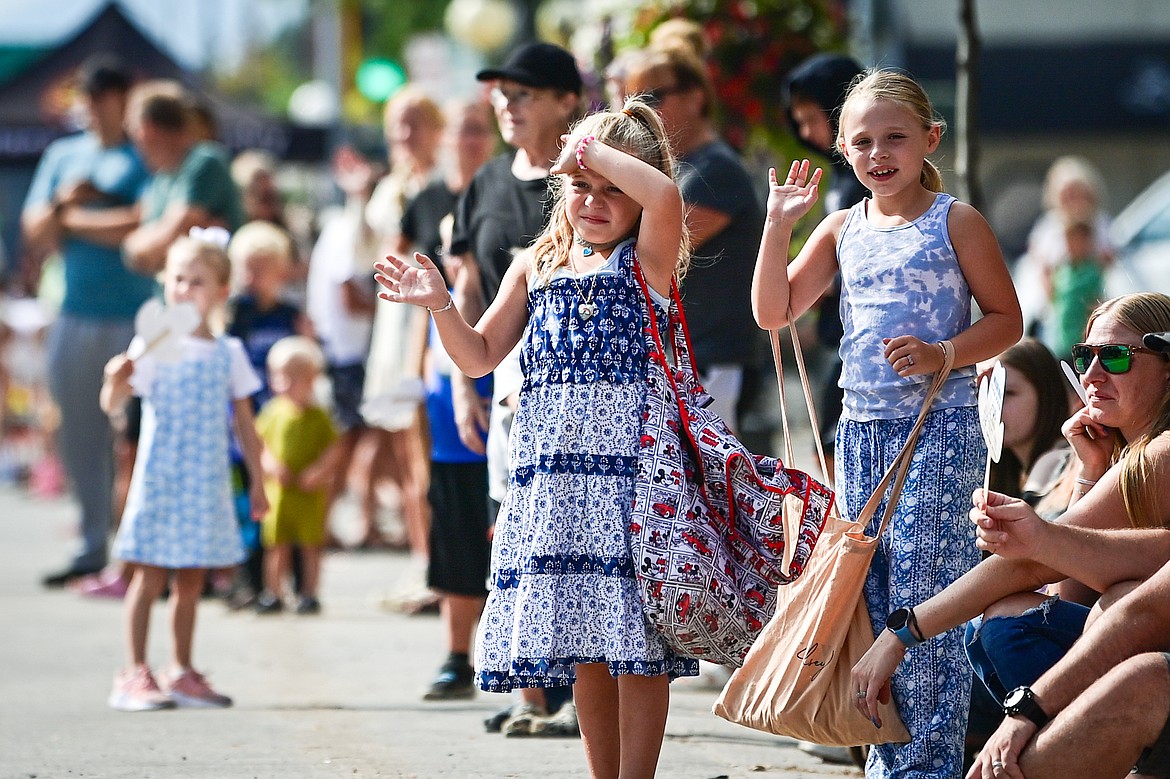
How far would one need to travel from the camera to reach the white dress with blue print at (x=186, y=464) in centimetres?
585

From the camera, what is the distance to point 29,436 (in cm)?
1777

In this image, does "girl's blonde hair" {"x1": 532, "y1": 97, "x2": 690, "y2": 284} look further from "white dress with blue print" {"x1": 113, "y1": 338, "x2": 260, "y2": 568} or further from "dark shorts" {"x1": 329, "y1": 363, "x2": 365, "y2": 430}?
"dark shorts" {"x1": 329, "y1": 363, "x2": 365, "y2": 430}

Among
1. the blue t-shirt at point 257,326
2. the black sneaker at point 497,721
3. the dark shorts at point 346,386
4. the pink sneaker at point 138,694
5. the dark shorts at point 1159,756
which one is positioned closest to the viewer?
the dark shorts at point 1159,756

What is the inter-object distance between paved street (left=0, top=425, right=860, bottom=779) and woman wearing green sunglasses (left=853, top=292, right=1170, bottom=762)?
0.98 m

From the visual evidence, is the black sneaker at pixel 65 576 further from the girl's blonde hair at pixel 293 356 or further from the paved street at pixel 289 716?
the girl's blonde hair at pixel 293 356

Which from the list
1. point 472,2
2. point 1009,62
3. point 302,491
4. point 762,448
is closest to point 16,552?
point 302,491

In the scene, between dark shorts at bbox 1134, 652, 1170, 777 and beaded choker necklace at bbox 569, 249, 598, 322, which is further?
beaded choker necklace at bbox 569, 249, 598, 322

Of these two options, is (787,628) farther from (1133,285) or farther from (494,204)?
(1133,285)

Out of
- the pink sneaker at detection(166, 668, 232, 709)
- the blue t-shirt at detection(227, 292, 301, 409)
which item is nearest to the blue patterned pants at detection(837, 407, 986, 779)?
the pink sneaker at detection(166, 668, 232, 709)

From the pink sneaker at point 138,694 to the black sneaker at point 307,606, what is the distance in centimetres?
214

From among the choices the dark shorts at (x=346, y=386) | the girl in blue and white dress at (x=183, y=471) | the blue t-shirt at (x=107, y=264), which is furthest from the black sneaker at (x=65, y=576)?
the girl in blue and white dress at (x=183, y=471)

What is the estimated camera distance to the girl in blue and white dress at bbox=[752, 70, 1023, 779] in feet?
13.0

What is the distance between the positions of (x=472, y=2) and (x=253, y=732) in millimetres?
14822

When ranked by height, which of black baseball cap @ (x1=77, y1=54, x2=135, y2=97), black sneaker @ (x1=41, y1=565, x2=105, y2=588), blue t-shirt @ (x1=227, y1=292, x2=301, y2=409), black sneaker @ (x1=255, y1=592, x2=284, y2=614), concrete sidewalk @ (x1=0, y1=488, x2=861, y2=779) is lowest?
concrete sidewalk @ (x1=0, y1=488, x2=861, y2=779)
